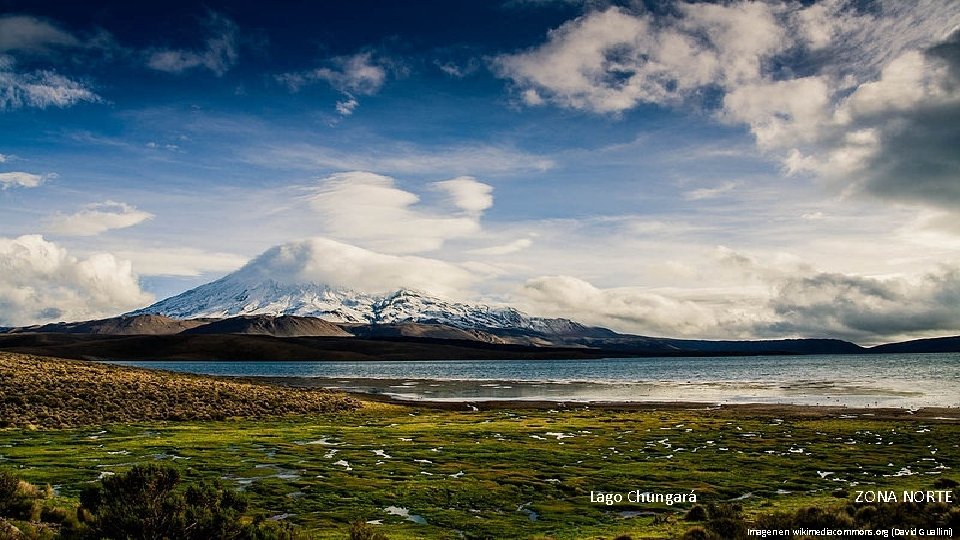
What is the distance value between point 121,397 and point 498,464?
35879 mm

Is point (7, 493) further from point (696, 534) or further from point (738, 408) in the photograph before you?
point (738, 408)

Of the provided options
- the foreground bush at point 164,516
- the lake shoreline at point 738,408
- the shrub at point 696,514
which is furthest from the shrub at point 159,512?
the lake shoreline at point 738,408

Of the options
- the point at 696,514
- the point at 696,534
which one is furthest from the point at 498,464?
the point at 696,534

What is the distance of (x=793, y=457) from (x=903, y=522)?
1692 centimetres

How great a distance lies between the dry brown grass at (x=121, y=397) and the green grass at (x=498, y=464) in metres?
4.72

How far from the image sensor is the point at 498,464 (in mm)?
30375

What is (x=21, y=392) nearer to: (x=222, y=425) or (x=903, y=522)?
(x=222, y=425)

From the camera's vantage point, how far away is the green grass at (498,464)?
20703 millimetres

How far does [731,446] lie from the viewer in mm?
37719

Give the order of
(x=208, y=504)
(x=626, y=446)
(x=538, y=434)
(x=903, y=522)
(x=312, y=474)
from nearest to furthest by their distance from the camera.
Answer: (x=208, y=504)
(x=903, y=522)
(x=312, y=474)
(x=626, y=446)
(x=538, y=434)

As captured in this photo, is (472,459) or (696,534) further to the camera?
(472,459)

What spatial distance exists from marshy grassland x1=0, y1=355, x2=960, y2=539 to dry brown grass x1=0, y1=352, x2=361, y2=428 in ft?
0.77

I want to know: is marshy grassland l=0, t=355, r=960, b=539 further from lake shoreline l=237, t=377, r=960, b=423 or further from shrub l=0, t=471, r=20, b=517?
lake shoreline l=237, t=377, r=960, b=423

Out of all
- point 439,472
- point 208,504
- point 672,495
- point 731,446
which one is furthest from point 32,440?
point 731,446
